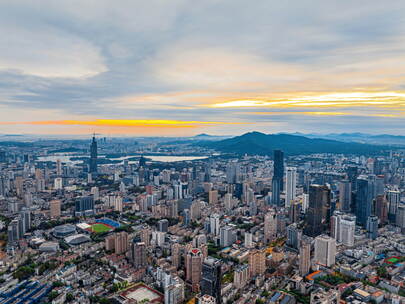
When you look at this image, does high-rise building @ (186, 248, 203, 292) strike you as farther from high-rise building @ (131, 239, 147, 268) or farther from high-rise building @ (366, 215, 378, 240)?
high-rise building @ (366, 215, 378, 240)

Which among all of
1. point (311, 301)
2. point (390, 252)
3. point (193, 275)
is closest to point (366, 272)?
point (390, 252)

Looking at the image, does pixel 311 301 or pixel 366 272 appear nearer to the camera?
pixel 311 301

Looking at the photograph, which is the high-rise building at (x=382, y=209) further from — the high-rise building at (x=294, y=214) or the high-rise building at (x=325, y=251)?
the high-rise building at (x=325, y=251)

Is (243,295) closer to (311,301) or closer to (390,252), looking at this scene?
(311,301)

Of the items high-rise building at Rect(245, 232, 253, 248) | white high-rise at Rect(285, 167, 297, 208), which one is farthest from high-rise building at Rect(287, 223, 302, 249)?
white high-rise at Rect(285, 167, 297, 208)

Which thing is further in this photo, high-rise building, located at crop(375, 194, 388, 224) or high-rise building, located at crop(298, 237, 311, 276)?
high-rise building, located at crop(375, 194, 388, 224)
